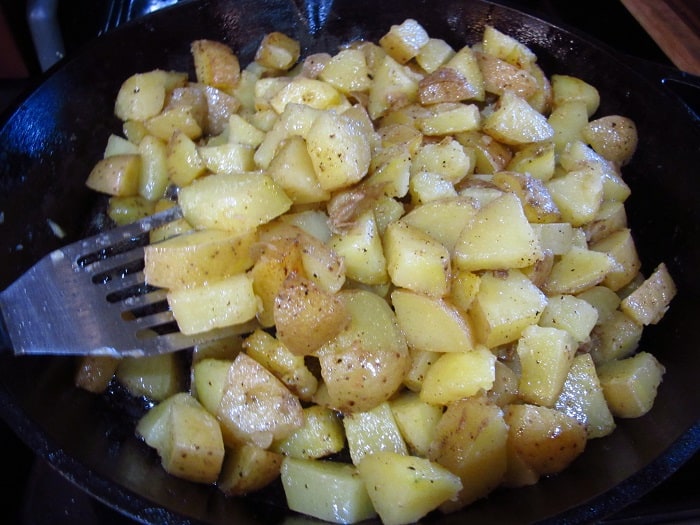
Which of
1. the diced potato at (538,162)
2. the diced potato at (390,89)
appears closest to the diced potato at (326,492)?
the diced potato at (538,162)

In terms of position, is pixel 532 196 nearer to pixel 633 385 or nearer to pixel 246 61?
pixel 633 385

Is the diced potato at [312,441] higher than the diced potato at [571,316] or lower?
lower

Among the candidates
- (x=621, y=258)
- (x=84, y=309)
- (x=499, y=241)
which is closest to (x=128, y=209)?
(x=84, y=309)

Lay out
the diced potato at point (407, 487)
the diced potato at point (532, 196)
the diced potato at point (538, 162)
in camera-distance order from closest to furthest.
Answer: the diced potato at point (407, 487) < the diced potato at point (532, 196) < the diced potato at point (538, 162)

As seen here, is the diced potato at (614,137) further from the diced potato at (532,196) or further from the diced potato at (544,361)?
the diced potato at (544,361)

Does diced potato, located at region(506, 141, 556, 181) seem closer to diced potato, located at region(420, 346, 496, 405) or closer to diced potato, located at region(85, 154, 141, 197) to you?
diced potato, located at region(420, 346, 496, 405)

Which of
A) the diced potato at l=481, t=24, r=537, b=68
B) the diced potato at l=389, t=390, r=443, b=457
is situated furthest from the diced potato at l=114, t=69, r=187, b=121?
the diced potato at l=389, t=390, r=443, b=457

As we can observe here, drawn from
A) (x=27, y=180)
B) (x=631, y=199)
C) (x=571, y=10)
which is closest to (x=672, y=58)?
(x=571, y=10)
